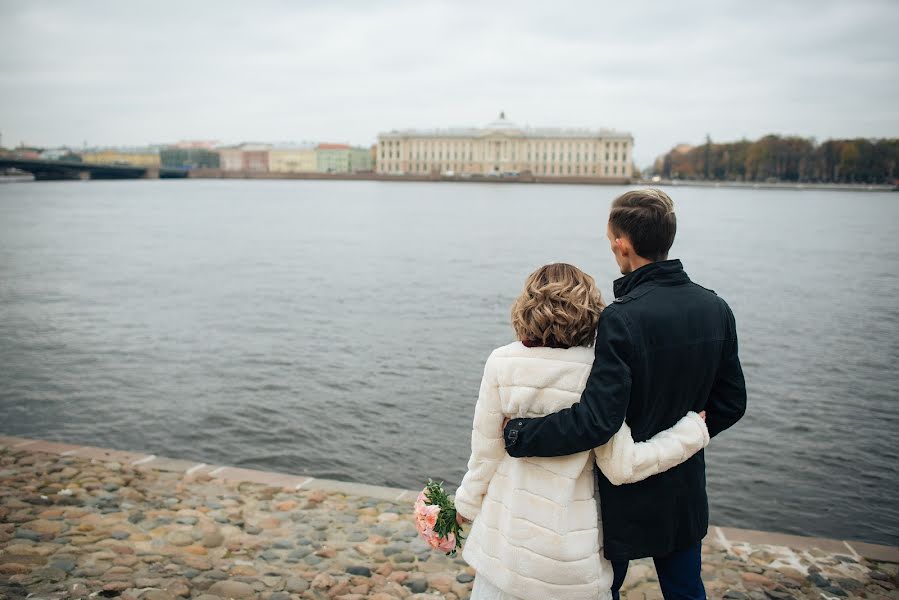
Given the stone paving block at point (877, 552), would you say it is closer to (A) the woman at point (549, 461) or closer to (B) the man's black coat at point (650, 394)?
(B) the man's black coat at point (650, 394)

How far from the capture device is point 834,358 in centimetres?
1180

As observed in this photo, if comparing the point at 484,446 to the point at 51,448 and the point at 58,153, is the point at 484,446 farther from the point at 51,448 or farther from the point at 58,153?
the point at 58,153

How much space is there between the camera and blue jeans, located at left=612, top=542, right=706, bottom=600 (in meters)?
2.35

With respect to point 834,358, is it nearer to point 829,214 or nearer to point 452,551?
point 452,551

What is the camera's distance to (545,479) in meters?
2.19

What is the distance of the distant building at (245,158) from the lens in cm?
16212

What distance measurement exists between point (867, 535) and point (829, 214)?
54.4 metres

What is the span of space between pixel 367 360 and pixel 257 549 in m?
→ 6.55

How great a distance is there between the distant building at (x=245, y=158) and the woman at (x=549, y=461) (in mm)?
163400

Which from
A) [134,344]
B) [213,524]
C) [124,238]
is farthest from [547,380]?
[124,238]

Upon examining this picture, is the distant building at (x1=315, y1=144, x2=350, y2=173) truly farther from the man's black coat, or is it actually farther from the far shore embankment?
the man's black coat

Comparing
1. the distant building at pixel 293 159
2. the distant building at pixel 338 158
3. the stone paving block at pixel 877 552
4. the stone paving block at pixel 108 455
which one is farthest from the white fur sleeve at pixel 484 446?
the distant building at pixel 293 159

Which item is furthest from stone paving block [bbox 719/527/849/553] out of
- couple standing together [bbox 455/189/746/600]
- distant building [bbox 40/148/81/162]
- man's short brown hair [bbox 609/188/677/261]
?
distant building [bbox 40/148/81/162]

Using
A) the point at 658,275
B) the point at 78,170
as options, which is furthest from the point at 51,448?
the point at 78,170
